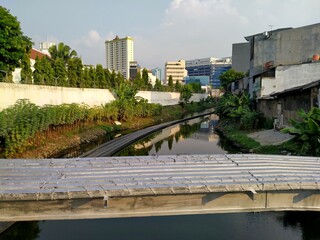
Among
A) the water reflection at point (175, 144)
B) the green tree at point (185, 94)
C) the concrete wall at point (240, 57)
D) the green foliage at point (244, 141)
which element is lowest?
the water reflection at point (175, 144)

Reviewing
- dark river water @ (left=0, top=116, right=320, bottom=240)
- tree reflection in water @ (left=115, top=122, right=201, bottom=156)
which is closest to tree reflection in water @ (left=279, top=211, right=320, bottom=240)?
dark river water @ (left=0, top=116, right=320, bottom=240)

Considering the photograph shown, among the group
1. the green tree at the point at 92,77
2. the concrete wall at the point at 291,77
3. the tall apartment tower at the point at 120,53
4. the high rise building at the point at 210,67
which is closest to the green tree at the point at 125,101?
the green tree at the point at 92,77

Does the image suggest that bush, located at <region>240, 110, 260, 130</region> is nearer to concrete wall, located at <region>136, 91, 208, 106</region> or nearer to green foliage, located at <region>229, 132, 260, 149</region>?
green foliage, located at <region>229, 132, 260, 149</region>

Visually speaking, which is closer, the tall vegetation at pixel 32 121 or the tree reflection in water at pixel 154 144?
the tall vegetation at pixel 32 121

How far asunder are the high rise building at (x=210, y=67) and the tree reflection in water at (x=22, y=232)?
11768cm

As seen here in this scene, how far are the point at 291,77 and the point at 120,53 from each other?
86563 millimetres

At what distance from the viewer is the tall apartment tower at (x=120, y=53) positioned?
9856 cm

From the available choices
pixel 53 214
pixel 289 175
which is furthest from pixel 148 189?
pixel 289 175

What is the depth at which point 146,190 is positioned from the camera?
4531 mm

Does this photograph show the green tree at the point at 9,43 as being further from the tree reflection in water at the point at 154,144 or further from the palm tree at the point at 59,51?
the palm tree at the point at 59,51

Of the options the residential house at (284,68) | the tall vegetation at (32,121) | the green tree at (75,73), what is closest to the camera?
the tall vegetation at (32,121)

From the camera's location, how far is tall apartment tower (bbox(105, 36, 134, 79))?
323 feet

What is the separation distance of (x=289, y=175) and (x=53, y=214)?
4362mm

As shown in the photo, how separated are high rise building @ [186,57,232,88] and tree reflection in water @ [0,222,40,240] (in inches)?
4633
